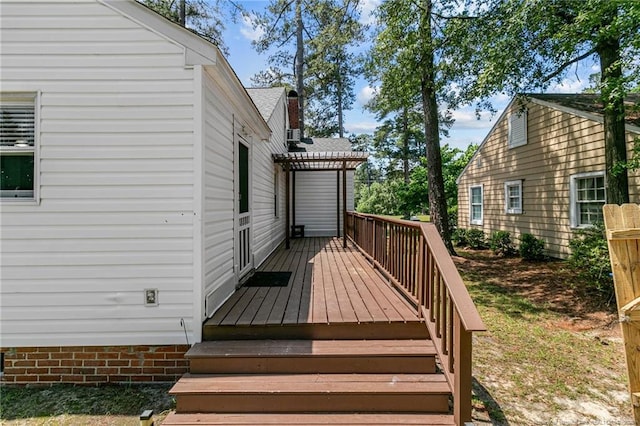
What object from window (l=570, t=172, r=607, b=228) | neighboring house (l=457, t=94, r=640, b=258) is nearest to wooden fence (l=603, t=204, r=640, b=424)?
neighboring house (l=457, t=94, r=640, b=258)

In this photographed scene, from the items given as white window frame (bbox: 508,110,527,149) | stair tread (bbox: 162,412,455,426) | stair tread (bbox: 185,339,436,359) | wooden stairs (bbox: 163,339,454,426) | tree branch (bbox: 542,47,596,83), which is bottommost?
stair tread (bbox: 162,412,455,426)

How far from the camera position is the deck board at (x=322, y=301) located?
3.10 m

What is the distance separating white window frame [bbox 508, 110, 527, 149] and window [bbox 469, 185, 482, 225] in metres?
2.46

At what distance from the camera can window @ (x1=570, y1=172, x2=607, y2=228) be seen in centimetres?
736

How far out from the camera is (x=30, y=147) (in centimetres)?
305

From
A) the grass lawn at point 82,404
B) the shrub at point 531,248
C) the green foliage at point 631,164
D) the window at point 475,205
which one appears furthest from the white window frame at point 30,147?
the window at point 475,205

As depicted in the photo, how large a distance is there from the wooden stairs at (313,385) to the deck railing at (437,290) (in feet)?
0.65

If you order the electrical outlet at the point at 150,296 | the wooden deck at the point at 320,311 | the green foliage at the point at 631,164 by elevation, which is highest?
the green foliage at the point at 631,164

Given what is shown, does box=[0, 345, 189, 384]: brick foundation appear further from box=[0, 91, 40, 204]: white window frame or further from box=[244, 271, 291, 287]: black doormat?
box=[244, 271, 291, 287]: black doormat

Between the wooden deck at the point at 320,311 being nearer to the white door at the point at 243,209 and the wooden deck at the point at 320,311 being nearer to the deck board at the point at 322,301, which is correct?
the deck board at the point at 322,301

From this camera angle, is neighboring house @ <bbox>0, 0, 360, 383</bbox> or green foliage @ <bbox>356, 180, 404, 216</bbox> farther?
green foliage @ <bbox>356, 180, 404, 216</bbox>

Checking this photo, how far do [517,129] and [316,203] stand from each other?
23.2 ft

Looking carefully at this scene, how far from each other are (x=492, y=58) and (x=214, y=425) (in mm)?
7991

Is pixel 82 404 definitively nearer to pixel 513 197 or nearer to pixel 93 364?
pixel 93 364
